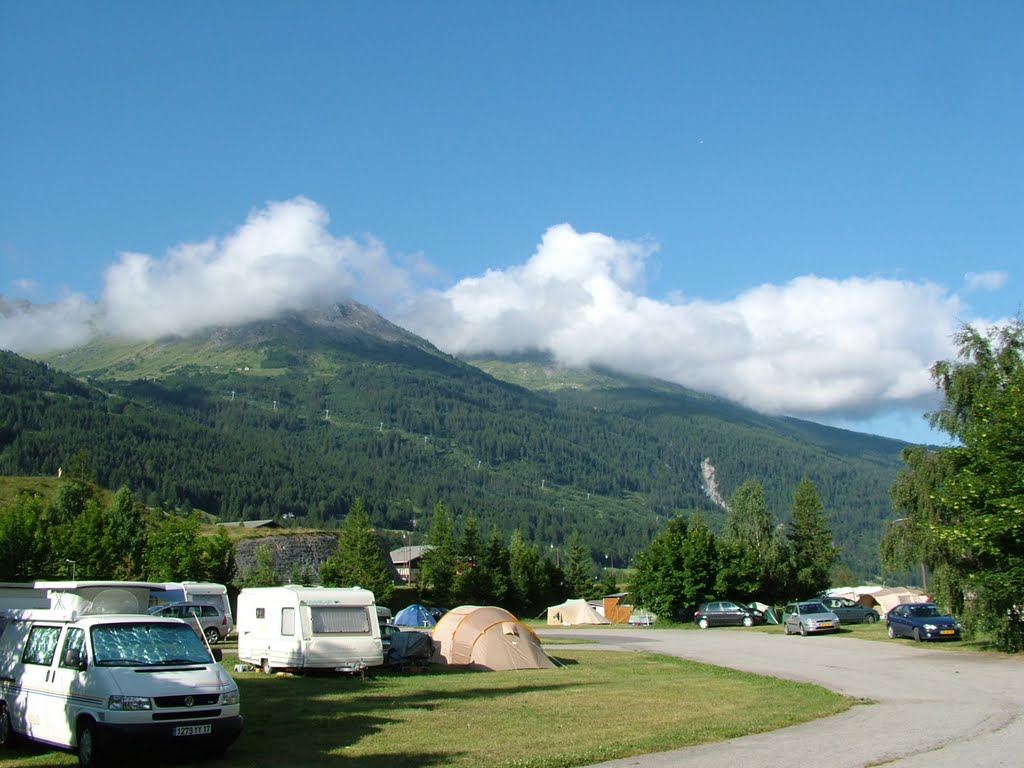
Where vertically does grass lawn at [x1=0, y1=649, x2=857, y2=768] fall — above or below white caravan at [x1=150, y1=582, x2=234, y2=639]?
below

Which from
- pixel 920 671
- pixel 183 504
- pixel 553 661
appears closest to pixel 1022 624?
pixel 920 671

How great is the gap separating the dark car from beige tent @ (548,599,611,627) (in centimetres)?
2258

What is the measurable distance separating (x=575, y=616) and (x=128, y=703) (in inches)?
2706

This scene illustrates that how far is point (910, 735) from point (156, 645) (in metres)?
11.6

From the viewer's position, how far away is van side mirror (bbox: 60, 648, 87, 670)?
12781 mm

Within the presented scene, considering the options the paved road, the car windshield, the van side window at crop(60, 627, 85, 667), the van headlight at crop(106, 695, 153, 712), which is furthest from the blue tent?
the van headlight at crop(106, 695, 153, 712)

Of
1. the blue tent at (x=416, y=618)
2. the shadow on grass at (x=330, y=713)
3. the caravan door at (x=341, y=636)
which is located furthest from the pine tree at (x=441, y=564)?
the caravan door at (x=341, y=636)

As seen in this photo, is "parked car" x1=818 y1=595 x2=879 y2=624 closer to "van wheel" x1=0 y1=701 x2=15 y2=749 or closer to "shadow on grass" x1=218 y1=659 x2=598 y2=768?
"shadow on grass" x1=218 y1=659 x2=598 y2=768

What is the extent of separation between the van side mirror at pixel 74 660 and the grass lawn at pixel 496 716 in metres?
1.27

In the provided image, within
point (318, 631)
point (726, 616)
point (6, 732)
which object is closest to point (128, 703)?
point (6, 732)

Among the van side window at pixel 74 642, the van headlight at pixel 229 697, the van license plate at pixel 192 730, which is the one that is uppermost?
the van side window at pixel 74 642

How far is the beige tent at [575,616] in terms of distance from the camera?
77312 mm

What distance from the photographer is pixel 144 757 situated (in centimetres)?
1272

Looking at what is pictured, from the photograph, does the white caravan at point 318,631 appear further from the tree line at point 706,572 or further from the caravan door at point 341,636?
the tree line at point 706,572
